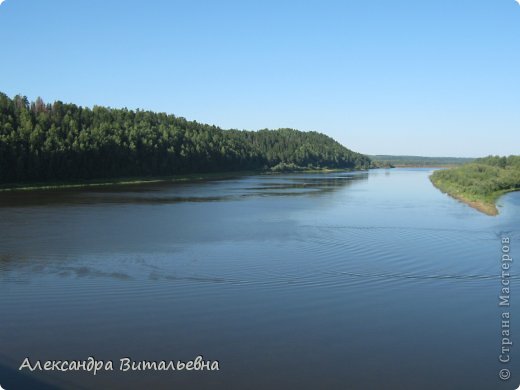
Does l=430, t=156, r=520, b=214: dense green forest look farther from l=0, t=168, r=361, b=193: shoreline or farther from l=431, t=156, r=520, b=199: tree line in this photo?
l=0, t=168, r=361, b=193: shoreline

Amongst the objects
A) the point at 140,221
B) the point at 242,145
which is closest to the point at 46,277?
the point at 140,221

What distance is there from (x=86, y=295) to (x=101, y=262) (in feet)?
14.5

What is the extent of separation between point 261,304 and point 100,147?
62630 mm

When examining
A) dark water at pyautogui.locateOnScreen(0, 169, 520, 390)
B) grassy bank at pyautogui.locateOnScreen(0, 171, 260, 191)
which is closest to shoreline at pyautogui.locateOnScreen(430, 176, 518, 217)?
dark water at pyautogui.locateOnScreen(0, 169, 520, 390)

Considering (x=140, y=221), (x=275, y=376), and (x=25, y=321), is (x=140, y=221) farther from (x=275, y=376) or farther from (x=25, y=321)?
(x=275, y=376)

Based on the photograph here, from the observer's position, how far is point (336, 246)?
21.8 m

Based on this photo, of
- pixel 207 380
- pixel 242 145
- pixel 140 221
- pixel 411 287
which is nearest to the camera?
pixel 207 380

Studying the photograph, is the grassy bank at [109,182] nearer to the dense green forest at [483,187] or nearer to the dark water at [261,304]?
the dark water at [261,304]

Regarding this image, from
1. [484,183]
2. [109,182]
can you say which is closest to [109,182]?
[109,182]

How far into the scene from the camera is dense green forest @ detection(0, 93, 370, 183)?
192 ft

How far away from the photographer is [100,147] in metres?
71.3

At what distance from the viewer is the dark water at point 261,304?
30.8 ft

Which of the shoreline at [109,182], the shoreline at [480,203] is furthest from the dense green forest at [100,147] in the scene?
the shoreline at [480,203]

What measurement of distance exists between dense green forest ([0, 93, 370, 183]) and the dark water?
35.6 m
